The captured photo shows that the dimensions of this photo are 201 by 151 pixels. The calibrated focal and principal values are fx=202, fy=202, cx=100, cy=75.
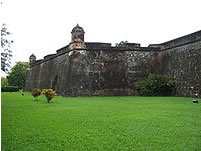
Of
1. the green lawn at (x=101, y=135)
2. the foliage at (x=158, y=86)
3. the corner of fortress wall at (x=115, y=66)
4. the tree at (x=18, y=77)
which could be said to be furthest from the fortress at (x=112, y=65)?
the tree at (x=18, y=77)

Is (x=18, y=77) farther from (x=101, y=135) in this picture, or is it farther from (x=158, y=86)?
(x=101, y=135)

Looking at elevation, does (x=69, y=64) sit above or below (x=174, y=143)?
above

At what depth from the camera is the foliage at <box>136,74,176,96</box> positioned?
11.3 m

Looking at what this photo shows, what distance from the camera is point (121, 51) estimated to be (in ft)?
42.0

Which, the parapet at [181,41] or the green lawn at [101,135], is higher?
the parapet at [181,41]

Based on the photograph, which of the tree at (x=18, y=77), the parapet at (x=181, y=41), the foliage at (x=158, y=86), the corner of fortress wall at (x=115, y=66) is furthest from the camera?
the tree at (x=18, y=77)

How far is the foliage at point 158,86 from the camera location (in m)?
11.3

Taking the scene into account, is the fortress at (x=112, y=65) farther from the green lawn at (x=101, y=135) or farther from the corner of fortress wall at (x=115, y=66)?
the green lawn at (x=101, y=135)

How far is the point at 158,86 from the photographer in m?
11.2

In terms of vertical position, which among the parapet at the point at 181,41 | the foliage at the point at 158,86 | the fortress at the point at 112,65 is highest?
the parapet at the point at 181,41

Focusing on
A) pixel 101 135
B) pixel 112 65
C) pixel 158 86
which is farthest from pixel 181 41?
pixel 101 135

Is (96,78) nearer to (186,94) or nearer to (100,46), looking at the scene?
(100,46)

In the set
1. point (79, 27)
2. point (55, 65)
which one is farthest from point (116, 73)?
point (55, 65)

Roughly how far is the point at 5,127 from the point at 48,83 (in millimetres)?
12828
